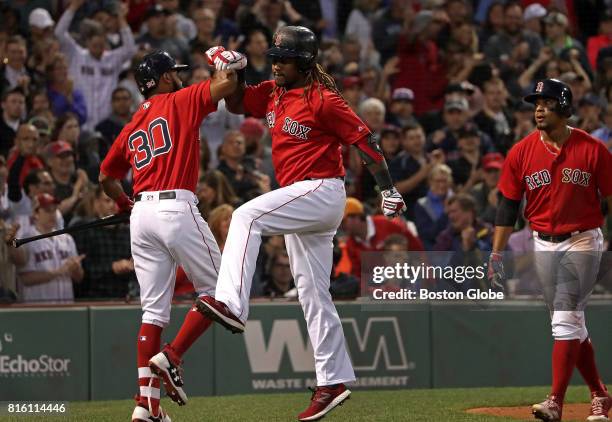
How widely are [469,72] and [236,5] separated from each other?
289 cm

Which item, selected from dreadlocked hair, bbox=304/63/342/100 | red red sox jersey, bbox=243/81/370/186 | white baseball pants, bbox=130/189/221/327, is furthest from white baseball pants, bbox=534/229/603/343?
white baseball pants, bbox=130/189/221/327

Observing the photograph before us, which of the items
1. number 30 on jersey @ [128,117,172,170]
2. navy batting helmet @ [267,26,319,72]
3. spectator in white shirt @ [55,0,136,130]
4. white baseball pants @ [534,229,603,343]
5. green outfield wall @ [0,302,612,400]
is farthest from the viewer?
spectator in white shirt @ [55,0,136,130]

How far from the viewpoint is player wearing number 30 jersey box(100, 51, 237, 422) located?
21.1ft

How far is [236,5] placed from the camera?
550 inches

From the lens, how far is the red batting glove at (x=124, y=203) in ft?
23.0

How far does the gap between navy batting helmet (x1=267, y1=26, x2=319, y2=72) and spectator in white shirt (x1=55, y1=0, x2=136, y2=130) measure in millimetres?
5720

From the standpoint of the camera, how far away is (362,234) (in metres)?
10.3

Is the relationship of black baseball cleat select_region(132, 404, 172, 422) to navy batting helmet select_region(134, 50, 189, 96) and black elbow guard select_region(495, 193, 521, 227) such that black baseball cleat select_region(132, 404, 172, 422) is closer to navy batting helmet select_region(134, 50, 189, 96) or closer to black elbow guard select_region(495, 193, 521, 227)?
navy batting helmet select_region(134, 50, 189, 96)

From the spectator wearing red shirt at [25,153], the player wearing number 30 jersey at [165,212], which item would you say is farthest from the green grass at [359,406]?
the spectator wearing red shirt at [25,153]

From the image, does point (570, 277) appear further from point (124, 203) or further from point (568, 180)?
point (124, 203)

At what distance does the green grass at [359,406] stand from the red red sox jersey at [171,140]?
155cm

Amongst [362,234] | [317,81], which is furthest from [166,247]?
[362,234]

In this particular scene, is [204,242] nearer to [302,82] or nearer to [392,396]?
[302,82]

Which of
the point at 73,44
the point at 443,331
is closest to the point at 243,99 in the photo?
the point at 443,331
